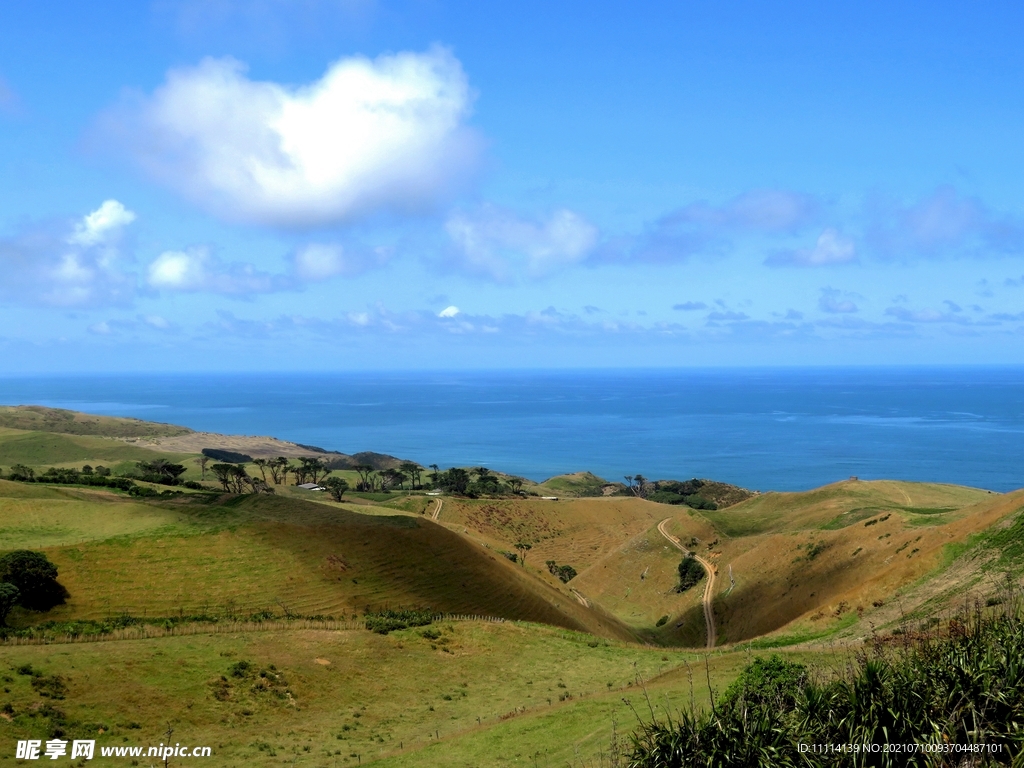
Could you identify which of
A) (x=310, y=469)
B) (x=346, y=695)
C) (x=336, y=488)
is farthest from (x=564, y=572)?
(x=346, y=695)

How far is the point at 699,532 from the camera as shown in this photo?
84375 millimetres

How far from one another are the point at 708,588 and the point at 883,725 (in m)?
55.9

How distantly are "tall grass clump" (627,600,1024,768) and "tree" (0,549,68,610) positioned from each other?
105 ft

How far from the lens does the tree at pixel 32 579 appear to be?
35312 mm

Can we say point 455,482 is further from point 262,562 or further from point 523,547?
point 262,562

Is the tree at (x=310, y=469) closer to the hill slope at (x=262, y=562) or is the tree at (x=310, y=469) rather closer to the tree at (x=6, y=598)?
the hill slope at (x=262, y=562)

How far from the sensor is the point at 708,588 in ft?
226

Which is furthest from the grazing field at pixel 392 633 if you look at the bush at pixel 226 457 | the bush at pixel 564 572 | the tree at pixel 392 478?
the bush at pixel 226 457

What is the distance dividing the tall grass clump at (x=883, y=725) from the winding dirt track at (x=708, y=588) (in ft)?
134

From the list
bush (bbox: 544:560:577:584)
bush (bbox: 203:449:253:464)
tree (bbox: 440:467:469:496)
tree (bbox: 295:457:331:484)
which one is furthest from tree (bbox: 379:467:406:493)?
bush (bbox: 544:560:577:584)

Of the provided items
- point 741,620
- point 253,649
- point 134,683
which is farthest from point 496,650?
point 741,620

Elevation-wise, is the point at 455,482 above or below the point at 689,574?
above

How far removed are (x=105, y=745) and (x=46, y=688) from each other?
3.62 meters

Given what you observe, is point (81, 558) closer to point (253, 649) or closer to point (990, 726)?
point (253, 649)
